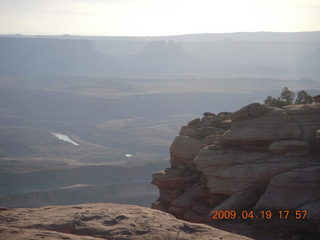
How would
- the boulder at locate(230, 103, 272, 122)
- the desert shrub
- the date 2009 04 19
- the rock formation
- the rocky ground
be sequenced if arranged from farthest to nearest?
1. the desert shrub
2. the boulder at locate(230, 103, 272, 122)
3. the rock formation
4. the date 2009 04 19
5. the rocky ground

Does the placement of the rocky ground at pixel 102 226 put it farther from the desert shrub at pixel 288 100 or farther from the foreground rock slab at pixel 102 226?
the desert shrub at pixel 288 100

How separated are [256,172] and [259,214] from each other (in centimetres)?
182

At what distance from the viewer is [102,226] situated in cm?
1402

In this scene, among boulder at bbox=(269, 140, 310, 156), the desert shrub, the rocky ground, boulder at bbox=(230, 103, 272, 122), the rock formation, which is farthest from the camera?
the desert shrub

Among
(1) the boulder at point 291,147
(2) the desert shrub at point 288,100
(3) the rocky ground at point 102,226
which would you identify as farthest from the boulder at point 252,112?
(3) the rocky ground at point 102,226

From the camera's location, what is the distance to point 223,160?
20500 millimetres

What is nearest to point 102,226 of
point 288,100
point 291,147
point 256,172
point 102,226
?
point 102,226

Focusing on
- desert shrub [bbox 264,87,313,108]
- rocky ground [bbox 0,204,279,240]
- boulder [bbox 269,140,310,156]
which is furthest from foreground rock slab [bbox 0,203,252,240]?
desert shrub [bbox 264,87,313,108]

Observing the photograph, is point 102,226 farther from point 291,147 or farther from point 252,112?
point 252,112

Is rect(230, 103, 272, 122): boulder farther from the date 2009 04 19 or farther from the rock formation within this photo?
the date 2009 04 19

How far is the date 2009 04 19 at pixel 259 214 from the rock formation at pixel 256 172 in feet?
0.10

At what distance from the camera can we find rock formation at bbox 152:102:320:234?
57.3 ft

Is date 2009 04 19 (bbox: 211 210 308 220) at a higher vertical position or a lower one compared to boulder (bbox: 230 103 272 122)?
lower

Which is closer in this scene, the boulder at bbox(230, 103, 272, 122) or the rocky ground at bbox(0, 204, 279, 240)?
the rocky ground at bbox(0, 204, 279, 240)
